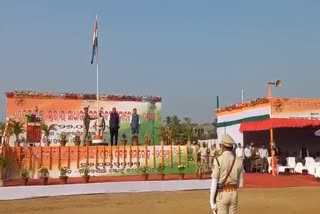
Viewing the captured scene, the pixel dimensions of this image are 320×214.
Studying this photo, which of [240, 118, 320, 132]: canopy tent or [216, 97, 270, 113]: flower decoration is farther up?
[216, 97, 270, 113]: flower decoration

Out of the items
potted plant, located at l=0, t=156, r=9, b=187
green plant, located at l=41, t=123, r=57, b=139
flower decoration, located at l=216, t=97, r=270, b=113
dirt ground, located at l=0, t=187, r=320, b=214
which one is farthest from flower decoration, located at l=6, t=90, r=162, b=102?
dirt ground, located at l=0, t=187, r=320, b=214

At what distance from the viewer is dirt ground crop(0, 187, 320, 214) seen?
42.3 ft

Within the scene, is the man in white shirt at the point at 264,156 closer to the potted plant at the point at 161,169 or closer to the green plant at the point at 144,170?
the potted plant at the point at 161,169

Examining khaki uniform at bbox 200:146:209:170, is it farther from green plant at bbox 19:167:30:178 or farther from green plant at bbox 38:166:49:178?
green plant at bbox 19:167:30:178

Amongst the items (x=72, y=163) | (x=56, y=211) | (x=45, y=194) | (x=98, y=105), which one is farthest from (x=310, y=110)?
(x=56, y=211)

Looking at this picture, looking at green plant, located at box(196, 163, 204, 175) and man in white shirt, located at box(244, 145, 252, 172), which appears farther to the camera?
man in white shirt, located at box(244, 145, 252, 172)

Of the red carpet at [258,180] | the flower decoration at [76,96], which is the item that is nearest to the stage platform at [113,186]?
the red carpet at [258,180]

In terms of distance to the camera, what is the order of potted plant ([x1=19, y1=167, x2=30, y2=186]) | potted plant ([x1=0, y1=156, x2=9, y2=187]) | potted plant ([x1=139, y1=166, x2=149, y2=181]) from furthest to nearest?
potted plant ([x1=139, y1=166, x2=149, y2=181])
potted plant ([x1=19, y1=167, x2=30, y2=186])
potted plant ([x1=0, y1=156, x2=9, y2=187])

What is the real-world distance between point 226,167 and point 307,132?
2195 cm

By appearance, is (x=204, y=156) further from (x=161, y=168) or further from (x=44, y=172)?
(x=44, y=172)

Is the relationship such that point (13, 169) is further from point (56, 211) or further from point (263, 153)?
point (263, 153)

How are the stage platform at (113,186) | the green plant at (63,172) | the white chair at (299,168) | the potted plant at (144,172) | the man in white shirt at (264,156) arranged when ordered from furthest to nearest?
the man in white shirt at (264,156)
the white chair at (299,168)
the potted plant at (144,172)
the green plant at (63,172)
the stage platform at (113,186)

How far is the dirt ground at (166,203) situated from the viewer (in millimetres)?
12883

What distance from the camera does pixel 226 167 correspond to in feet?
20.4
